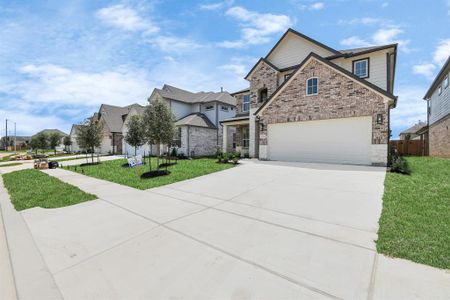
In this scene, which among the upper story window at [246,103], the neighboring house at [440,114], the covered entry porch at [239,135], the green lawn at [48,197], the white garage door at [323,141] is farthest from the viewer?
the upper story window at [246,103]

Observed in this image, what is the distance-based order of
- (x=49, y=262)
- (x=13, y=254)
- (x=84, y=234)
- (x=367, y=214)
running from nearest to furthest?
(x=49, y=262) < (x=13, y=254) < (x=84, y=234) < (x=367, y=214)

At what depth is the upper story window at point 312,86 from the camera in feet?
42.4

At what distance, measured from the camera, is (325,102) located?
12555 millimetres

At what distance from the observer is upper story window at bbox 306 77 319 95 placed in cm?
1294

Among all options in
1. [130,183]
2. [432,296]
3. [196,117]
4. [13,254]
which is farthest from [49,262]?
[196,117]

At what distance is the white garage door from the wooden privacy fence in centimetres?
1496

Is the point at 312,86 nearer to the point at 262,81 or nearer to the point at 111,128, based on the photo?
the point at 262,81

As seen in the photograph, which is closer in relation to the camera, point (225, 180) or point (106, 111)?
point (225, 180)

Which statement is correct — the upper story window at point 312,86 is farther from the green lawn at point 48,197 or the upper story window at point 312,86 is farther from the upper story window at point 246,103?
the green lawn at point 48,197

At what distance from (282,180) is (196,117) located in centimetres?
1656

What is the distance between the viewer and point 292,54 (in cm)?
1764

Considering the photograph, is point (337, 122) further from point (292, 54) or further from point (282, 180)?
point (292, 54)

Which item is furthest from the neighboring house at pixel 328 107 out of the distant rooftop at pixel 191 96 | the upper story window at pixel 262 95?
the distant rooftop at pixel 191 96

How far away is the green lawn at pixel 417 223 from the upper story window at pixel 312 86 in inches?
288
